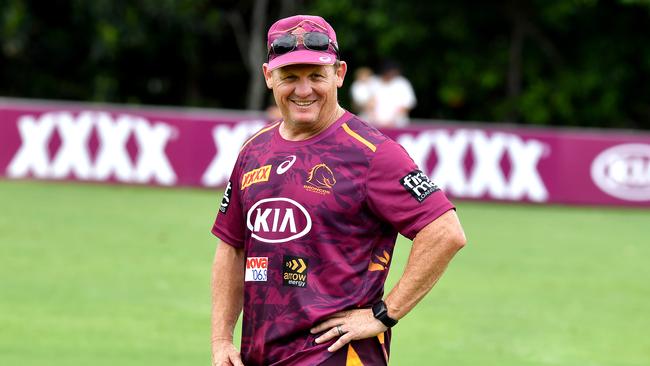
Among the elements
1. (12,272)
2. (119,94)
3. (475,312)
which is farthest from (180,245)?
(119,94)

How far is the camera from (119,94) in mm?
31875

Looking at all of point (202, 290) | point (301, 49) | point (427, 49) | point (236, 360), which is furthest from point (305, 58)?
point (427, 49)

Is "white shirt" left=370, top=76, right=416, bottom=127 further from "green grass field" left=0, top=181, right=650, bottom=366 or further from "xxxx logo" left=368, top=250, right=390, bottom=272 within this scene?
"xxxx logo" left=368, top=250, right=390, bottom=272

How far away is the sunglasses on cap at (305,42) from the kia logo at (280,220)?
1.81 ft

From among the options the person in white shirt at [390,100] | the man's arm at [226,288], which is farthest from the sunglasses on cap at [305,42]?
the person in white shirt at [390,100]

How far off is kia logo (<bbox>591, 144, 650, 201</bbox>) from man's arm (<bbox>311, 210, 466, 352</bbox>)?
49.3 ft

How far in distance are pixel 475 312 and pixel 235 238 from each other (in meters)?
5.96

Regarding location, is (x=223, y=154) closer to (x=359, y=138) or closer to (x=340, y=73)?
(x=340, y=73)

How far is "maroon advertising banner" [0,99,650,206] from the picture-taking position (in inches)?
762

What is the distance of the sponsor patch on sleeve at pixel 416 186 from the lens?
4578 mm

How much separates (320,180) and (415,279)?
501mm

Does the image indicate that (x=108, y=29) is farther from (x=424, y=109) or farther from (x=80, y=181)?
(x=80, y=181)

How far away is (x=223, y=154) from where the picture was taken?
19516 millimetres

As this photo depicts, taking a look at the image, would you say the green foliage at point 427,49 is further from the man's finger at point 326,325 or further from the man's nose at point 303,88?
the man's finger at point 326,325
